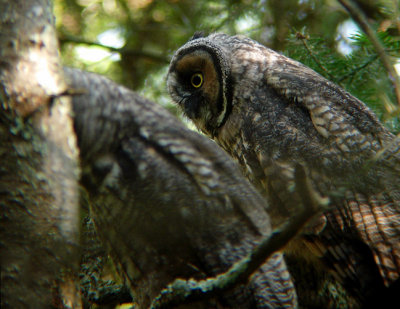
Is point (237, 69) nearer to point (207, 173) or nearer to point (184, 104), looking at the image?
point (184, 104)

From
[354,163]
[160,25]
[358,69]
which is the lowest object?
[354,163]

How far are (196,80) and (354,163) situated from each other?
1454 mm

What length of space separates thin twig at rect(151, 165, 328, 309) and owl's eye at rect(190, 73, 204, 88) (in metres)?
2.30

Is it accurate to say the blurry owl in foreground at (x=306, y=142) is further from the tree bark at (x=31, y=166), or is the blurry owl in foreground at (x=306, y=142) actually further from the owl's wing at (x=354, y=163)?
the tree bark at (x=31, y=166)

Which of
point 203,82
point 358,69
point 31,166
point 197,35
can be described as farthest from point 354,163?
point 31,166

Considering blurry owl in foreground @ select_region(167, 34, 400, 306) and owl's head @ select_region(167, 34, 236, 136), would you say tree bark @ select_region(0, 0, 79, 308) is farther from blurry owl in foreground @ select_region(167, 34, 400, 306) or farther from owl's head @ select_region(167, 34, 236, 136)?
owl's head @ select_region(167, 34, 236, 136)


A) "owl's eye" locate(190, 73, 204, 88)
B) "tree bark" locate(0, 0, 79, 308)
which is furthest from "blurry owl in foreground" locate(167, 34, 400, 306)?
"tree bark" locate(0, 0, 79, 308)

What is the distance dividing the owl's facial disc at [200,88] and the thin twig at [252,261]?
2032 millimetres

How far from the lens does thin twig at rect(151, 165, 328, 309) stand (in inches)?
46.5

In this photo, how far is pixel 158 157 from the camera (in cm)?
161

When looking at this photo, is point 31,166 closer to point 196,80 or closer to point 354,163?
point 354,163

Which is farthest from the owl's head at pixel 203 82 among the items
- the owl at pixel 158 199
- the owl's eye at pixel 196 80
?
the owl at pixel 158 199

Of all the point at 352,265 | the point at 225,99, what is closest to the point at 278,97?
the point at 225,99

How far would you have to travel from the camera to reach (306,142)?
2.85 metres
